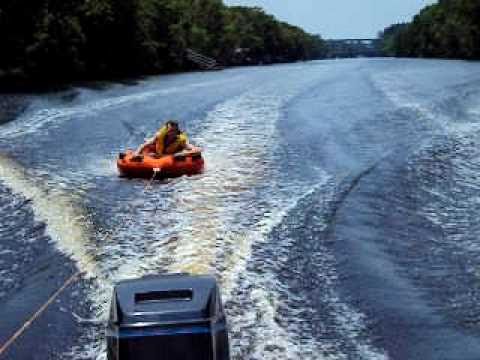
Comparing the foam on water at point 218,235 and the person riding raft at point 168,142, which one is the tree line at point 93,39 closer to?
the foam on water at point 218,235

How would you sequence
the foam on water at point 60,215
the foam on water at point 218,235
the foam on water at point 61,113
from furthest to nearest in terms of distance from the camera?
the foam on water at point 61,113 < the foam on water at point 60,215 < the foam on water at point 218,235

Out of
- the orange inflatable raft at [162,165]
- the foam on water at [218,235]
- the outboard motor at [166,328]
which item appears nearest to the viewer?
the outboard motor at [166,328]

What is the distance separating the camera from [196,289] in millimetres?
6824

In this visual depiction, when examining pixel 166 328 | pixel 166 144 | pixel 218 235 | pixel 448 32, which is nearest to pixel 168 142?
pixel 166 144

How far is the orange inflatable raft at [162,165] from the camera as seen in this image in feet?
56.2

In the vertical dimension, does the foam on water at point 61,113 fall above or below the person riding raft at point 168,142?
below

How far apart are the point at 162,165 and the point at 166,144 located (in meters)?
1.34

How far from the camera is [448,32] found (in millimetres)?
87625

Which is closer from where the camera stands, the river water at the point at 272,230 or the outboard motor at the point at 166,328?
the outboard motor at the point at 166,328

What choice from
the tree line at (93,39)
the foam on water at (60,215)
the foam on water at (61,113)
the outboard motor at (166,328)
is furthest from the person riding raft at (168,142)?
the tree line at (93,39)

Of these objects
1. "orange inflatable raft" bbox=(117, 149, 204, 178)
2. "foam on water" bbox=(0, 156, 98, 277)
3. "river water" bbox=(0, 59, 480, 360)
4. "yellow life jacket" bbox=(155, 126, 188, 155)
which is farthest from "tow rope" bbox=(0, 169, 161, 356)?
"yellow life jacket" bbox=(155, 126, 188, 155)

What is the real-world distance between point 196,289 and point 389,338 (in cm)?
296

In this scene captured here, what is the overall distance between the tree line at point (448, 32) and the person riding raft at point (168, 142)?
64.6m

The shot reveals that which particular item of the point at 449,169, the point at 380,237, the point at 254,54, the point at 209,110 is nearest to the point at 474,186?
the point at 449,169
